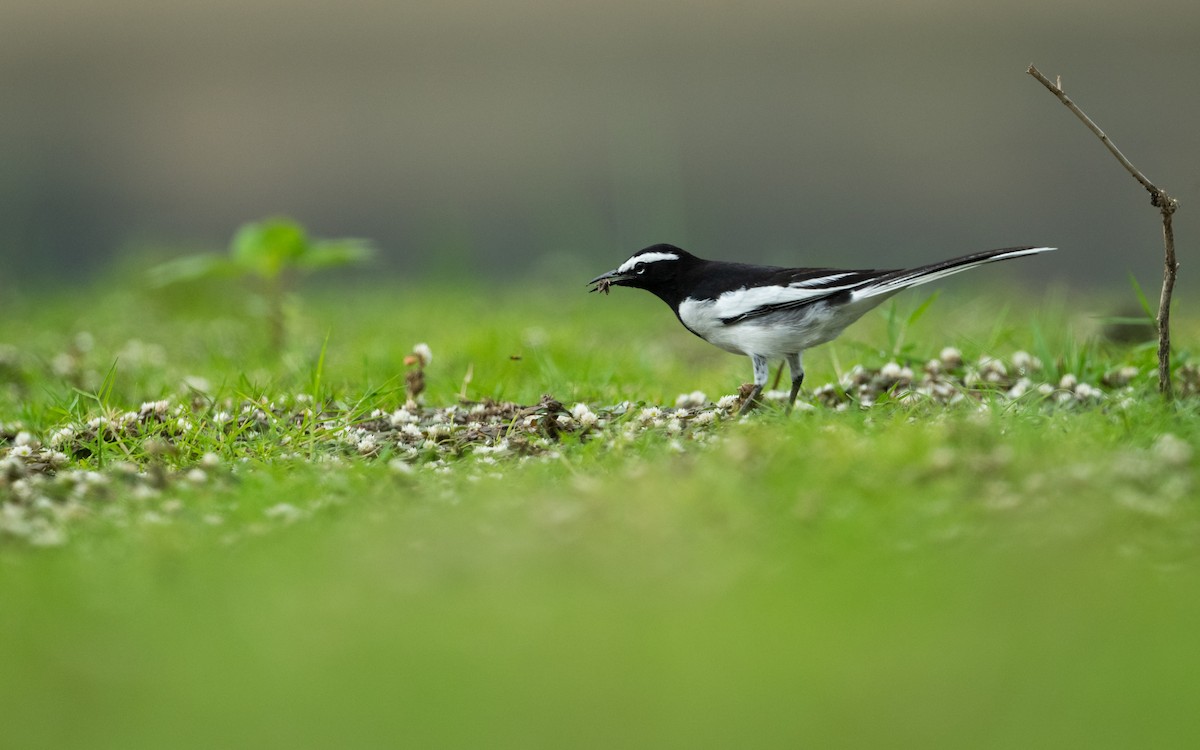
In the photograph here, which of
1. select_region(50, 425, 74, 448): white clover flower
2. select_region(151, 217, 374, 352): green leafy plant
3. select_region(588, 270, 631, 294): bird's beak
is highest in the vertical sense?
select_region(151, 217, 374, 352): green leafy plant

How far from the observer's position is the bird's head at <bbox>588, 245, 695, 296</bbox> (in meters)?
6.27

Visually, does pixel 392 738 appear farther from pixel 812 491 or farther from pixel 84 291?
pixel 84 291

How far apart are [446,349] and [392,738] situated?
18.5 ft

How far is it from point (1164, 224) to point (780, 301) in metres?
1.70

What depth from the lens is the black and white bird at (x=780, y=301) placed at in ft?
18.1

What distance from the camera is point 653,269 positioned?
629 cm

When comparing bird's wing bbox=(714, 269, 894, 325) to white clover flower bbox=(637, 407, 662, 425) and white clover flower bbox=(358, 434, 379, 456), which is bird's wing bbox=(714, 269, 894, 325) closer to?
white clover flower bbox=(637, 407, 662, 425)

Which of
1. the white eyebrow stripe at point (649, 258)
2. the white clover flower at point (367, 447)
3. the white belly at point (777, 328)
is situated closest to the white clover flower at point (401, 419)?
the white clover flower at point (367, 447)

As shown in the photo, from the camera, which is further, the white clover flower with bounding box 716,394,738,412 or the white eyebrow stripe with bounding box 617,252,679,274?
the white eyebrow stripe with bounding box 617,252,679,274

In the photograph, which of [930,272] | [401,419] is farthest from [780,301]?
[401,419]

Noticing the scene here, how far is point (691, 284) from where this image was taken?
243 inches

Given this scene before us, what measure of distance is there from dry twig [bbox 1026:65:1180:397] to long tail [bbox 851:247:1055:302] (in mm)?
487

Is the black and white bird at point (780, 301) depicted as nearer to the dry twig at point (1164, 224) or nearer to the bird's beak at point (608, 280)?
the bird's beak at point (608, 280)

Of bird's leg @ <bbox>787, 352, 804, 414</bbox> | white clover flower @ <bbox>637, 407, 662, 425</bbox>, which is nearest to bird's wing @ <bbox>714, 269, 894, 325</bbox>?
bird's leg @ <bbox>787, 352, 804, 414</bbox>
